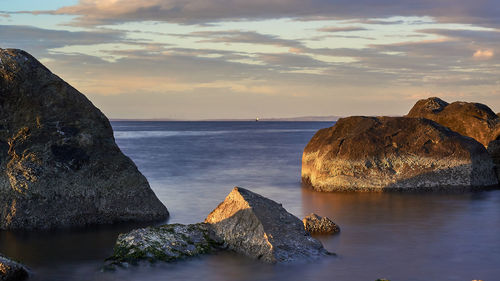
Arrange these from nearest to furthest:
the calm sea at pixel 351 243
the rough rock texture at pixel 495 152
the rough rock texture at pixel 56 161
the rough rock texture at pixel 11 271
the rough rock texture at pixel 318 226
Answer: the rough rock texture at pixel 11 271 → the calm sea at pixel 351 243 → the rough rock texture at pixel 318 226 → the rough rock texture at pixel 56 161 → the rough rock texture at pixel 495 152

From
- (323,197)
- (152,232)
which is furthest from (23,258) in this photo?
(323,197)

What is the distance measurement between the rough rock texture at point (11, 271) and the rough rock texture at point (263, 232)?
4.14 meters

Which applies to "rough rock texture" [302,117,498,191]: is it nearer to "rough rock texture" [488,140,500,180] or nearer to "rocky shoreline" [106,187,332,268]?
"rough rock texture" [488,140,500,180]

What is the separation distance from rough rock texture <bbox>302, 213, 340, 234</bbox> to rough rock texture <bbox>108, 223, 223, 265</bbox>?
287 centimetres

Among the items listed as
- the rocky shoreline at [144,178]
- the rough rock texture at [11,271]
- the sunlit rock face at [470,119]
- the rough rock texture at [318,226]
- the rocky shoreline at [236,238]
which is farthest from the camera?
the sunlit rock face at [470,119]

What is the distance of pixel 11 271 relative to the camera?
457 inches

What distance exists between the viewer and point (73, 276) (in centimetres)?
1245

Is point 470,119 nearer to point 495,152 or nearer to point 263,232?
point 495,152

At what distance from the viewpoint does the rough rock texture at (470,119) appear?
102 ft

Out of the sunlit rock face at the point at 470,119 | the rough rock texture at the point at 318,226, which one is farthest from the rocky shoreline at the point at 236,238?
the sunlit rock face at the point at 470,119

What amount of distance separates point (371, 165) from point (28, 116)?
41.5ft

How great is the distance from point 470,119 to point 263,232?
71.2ft

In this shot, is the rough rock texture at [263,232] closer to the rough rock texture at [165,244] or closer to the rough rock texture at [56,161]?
the rough rock texture at [165,244]

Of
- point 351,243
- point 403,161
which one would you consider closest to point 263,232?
point 351,243
